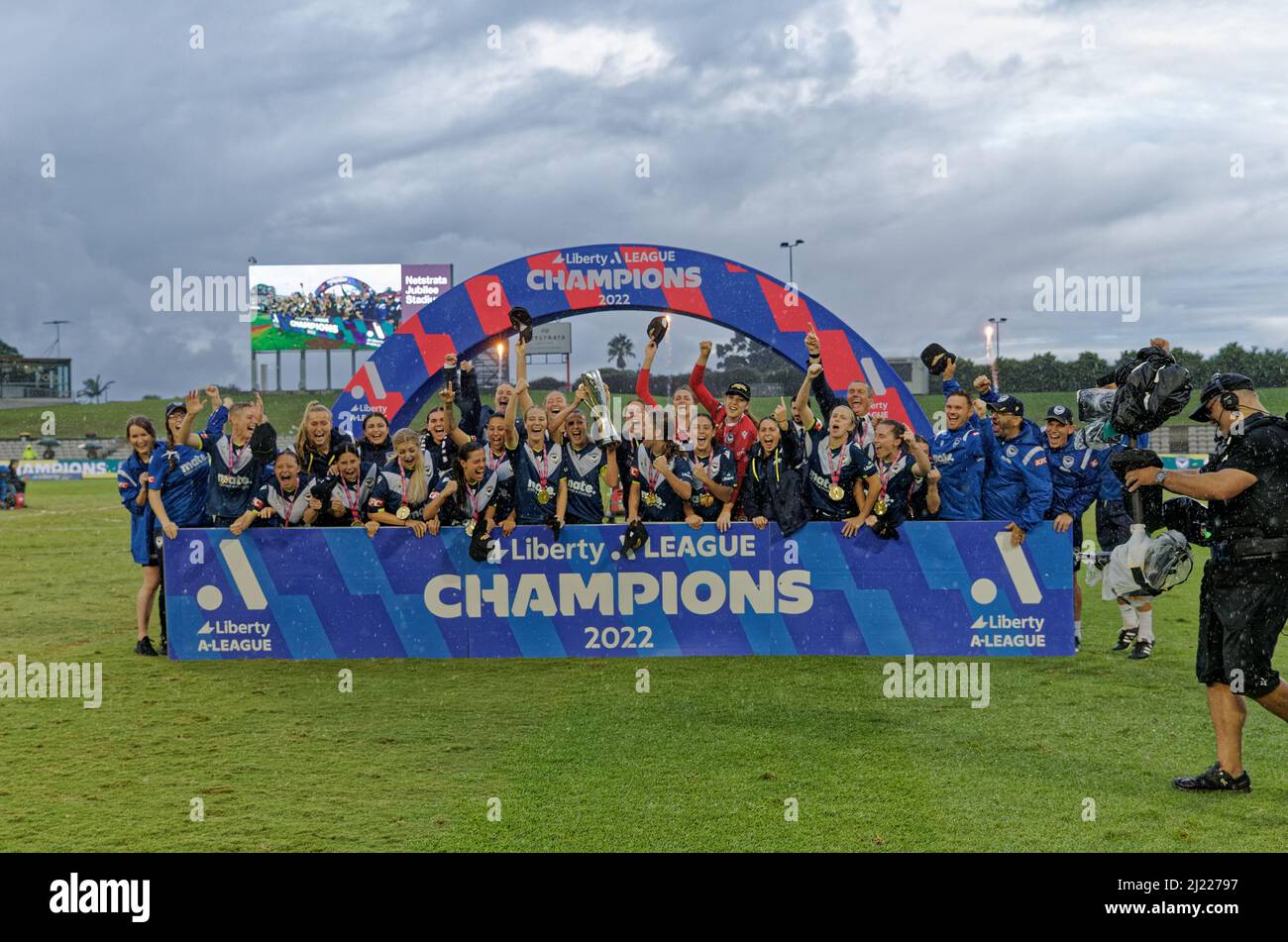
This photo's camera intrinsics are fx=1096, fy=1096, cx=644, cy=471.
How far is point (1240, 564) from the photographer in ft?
17.9

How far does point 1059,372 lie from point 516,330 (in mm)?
47195

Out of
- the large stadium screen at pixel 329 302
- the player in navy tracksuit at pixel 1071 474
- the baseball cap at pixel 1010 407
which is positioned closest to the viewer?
the baseball cap at pixel 1010 407

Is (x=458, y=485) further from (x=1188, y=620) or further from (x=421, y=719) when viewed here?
(x=1188, y=620)

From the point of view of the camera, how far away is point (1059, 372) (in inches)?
2066

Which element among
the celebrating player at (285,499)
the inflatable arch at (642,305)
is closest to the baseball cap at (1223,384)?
the inflatable arch at (642,305)

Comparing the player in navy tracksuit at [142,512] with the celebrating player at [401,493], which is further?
the player in navy tracksuit at [142,512]

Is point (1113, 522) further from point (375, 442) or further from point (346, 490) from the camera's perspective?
point (346, 490)

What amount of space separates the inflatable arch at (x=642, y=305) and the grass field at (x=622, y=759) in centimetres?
284

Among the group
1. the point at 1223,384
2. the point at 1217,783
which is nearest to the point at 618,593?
the point at 1217,783

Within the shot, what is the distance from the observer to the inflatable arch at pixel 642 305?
396 inches

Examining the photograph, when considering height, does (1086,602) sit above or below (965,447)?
below

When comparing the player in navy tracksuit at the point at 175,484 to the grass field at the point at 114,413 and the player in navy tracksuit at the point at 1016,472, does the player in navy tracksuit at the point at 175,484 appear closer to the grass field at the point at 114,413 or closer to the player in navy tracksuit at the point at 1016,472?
the player in navy tracksuit at the point at 1016,472
